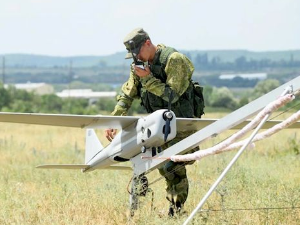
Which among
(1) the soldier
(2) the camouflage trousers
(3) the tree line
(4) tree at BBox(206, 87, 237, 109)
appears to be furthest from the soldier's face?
(4) tree at BBox(206, 87, 237, 109)

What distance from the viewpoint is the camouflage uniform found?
823 cm

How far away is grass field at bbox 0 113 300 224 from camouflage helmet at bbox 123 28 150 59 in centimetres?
138

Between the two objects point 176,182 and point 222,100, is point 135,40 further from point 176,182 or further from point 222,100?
point 222,100

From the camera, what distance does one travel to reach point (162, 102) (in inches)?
336

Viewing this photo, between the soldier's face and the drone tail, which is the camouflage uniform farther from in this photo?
the drone tail

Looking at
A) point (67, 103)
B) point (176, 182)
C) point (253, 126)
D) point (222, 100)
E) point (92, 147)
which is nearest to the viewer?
point (253, 126)

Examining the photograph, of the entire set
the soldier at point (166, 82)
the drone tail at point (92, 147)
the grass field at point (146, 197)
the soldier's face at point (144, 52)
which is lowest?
the grass field at point (146, 197)

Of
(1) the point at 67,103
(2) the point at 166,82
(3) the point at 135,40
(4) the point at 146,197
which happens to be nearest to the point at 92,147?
(4) the point at 146,197

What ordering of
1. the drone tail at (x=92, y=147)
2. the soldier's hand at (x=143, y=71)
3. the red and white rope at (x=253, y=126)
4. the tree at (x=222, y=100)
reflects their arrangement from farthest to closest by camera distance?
the tree at (x=222, y=100)
the drone tail at (x=92, y=147)
the soldier's hand at (x=143, y=71)
the red and white rope at (x=253, y=126)

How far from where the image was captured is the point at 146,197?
8.40 meters

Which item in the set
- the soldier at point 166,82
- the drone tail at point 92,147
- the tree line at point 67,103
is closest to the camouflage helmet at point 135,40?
the soldier at point 166,82

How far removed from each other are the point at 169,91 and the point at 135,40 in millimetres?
554

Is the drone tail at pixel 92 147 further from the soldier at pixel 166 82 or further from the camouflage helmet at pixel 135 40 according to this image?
the camouflage helmet at pixel 135 40

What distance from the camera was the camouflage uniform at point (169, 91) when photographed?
823 centimetres
